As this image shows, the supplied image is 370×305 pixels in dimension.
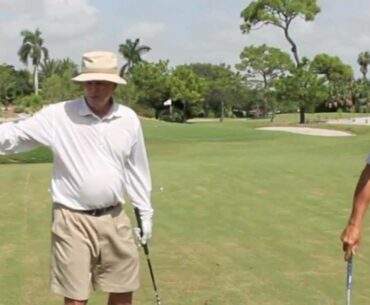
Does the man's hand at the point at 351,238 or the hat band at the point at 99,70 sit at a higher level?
the hat band at the point at 99,70

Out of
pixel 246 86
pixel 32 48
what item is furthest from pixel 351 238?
pixel 32 48

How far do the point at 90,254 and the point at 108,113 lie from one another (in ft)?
2.72

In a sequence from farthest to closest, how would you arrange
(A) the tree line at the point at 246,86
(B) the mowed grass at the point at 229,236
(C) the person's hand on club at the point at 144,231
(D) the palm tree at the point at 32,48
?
(D) the palm tree at the point at 32,48, (A) the tree line at the point at 246,86, (B) the mowed grass at the point at 229,236, (C) the person's hand on club at the point at 144,231

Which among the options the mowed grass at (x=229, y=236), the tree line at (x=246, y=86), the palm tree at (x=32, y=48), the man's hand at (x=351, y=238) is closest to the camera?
the man's hand at (x=351, y=238)

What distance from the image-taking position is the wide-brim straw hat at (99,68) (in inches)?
189

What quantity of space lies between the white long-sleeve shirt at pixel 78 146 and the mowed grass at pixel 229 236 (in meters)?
2.04

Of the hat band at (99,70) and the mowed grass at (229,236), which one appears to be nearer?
the hat band at (99,70)

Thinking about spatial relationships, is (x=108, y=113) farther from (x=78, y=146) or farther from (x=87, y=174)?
(x=87, y=174)

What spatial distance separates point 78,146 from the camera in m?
4.79

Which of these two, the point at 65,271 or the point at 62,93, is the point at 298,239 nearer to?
the point at 65,271

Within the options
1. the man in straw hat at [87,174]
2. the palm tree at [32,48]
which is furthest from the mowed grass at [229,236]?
the palm tree at [32,48]

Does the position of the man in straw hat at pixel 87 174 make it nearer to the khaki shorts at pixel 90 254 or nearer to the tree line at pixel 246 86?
the khaki shorts at pixel 90 254

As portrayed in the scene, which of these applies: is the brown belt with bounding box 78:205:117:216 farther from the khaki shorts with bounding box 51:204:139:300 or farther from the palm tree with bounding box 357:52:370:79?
the palm tree with bounding box 357:52:370:79

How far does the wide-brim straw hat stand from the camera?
4.80m
